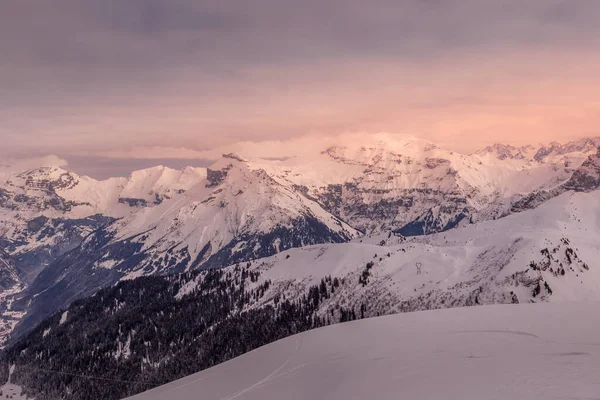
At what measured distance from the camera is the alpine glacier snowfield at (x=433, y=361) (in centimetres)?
1648

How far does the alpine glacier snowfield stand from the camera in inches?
649

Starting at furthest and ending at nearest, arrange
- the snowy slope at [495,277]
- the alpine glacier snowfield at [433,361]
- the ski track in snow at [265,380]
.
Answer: the snowy slope at [495,277] < the ski track in snow at [265,380] < the alpine glacier snowfield at [433,361]

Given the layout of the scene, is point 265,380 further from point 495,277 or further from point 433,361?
point 495,277

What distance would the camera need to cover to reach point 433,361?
67.7ft

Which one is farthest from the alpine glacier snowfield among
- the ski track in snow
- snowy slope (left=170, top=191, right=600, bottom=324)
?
snowy slope (left=170, top=191, right=600, bottom=324)

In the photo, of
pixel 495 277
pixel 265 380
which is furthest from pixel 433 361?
pixel 495 277

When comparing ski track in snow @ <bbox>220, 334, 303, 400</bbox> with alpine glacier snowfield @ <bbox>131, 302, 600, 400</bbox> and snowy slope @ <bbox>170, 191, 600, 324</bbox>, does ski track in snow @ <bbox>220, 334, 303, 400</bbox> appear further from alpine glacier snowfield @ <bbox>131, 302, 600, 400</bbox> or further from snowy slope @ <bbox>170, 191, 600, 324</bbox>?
snowy slope @ <bbox>170, 191, 600, 324</bbox>

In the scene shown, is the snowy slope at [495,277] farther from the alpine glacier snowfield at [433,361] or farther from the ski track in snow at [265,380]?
the ski track in snow at [265,380]

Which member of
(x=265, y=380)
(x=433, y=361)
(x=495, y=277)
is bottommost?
(x=495, y=277)

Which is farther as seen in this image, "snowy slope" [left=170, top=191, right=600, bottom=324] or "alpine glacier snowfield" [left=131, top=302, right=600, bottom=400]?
"snowy slope" [left=170, top=191, right=600, bottom=324]

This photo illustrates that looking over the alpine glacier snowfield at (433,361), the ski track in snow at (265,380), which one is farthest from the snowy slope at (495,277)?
the ski track in snow at (265,380)

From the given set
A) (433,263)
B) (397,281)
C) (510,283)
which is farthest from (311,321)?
(510,283)

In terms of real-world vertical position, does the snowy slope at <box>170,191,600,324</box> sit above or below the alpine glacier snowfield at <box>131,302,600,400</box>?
below

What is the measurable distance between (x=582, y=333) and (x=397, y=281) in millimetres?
170165
